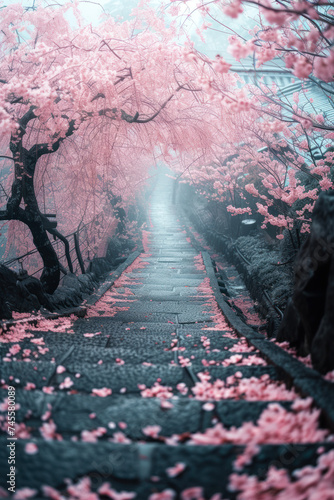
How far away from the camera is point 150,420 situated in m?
2.25

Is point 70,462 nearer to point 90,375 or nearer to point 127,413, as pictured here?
point 127,413

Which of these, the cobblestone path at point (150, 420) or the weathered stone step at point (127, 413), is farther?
the weathered stone step at point (127, 413)

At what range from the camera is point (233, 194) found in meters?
13.2

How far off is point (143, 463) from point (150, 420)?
1.63ft

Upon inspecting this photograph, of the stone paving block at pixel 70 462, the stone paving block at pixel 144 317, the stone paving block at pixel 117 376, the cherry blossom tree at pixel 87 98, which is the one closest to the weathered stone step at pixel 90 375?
the stone paving block at pixel 117 376

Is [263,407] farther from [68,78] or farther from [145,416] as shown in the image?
[68,78]

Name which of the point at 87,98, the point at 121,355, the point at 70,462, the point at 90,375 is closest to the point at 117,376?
the point at 90,375

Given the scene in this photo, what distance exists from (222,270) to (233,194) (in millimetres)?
3187

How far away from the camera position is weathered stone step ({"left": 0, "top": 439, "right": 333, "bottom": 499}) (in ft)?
5.53

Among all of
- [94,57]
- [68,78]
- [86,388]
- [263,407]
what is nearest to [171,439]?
[263,407]

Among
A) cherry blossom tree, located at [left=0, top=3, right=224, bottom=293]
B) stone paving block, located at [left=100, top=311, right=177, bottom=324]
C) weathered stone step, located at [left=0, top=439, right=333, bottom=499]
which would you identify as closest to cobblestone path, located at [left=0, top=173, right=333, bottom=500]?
weathered stone step, located at [left=0, top=439, right=333, bottom=499]

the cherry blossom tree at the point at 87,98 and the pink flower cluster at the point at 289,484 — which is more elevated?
the cherry blossom tree at the point at 87,98

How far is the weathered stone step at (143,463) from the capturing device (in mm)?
1686

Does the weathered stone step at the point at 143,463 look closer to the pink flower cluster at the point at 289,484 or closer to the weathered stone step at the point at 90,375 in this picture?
the pink flower cluster at the point at 289,484
